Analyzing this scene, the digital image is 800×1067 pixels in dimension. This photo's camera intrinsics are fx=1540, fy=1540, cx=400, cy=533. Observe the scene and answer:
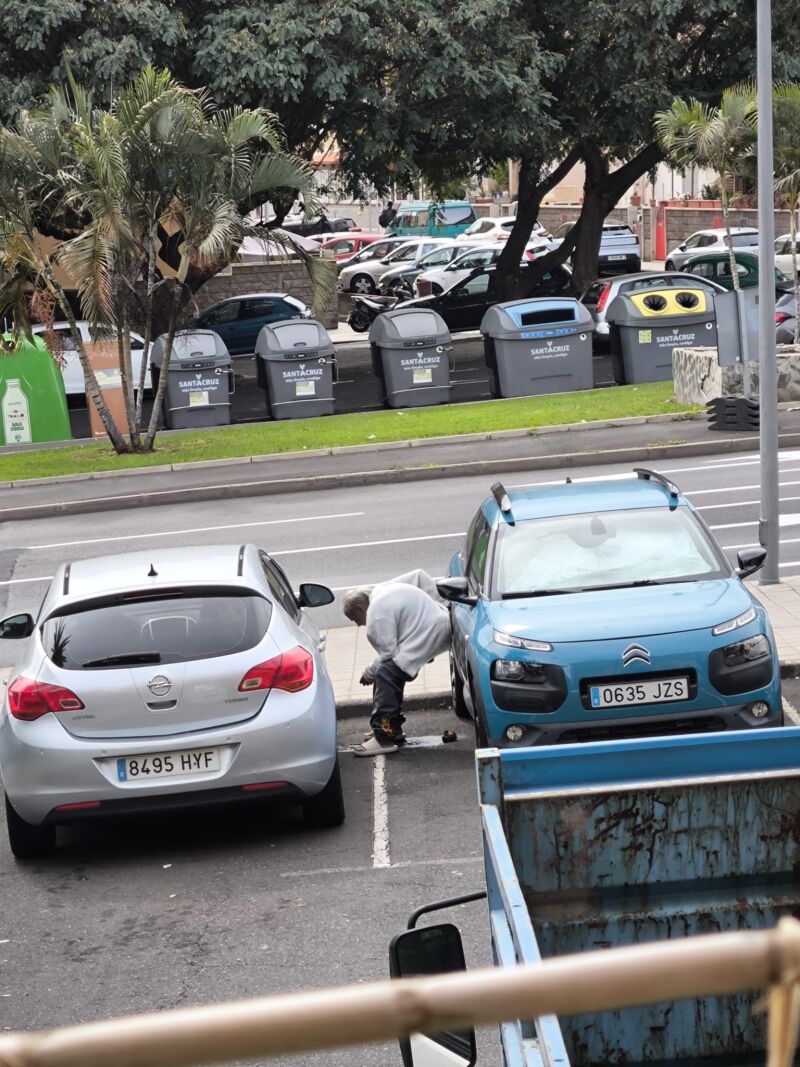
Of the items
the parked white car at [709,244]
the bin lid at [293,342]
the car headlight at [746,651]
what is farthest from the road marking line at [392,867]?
the parked white car at [709,244]

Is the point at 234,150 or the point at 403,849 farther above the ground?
the point at 234,150

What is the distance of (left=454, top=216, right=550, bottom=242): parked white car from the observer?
55.0m

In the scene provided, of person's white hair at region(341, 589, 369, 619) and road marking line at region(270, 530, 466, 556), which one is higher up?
person's white hair at region(341, 589, 369, 619)

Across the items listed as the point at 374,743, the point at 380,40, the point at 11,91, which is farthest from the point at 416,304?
the point at 374,743

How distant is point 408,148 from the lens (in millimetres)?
29938

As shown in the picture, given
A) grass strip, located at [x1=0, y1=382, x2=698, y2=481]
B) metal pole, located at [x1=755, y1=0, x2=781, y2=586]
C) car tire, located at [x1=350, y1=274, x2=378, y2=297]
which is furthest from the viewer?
car tire, located at [x1=350, y1=274, x2=378, y2=297]

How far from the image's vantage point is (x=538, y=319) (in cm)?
2647

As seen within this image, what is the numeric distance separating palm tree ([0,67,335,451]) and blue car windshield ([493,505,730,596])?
41.2ft

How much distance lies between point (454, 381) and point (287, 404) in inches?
176

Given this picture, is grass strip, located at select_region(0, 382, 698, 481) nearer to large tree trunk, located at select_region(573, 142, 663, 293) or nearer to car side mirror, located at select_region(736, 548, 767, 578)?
large tree trunk, located at select_region(573, 142, 663, 293)

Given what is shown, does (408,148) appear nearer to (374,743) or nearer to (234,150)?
(234,150)

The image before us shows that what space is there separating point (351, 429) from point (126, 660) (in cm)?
1643

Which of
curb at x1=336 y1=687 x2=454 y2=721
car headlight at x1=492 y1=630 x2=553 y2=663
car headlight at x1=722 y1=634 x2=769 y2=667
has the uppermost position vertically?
car headlight at x1=492 y1=630 x2=553 y2=663

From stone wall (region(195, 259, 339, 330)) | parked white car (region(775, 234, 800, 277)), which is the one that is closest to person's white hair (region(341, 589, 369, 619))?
parked white car (region(775, 234, 800, 277))
